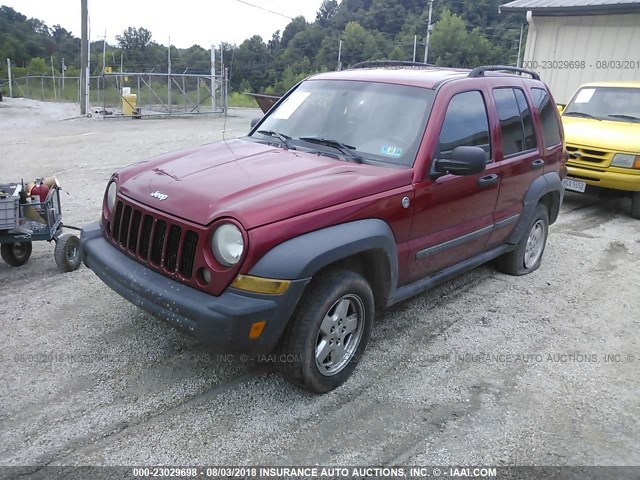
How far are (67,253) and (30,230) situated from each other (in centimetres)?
39

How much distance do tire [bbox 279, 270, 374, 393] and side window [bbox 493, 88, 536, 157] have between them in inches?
84.4

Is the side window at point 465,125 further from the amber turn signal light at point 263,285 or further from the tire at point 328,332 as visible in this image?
the amber turn signal light at point 263,285

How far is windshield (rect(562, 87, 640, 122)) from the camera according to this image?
9023 millimetres

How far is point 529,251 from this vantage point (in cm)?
577

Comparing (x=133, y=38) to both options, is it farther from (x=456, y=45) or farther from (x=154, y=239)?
(x=154, y=239)

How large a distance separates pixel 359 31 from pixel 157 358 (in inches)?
1761

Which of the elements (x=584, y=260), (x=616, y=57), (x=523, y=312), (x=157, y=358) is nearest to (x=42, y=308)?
(x=157, y=358)

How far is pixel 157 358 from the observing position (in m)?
3.80

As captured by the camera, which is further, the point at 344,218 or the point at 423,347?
the point at 423,347

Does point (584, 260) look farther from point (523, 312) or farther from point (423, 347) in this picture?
point (423, 347)

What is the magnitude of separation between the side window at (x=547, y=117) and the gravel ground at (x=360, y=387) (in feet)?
4.68

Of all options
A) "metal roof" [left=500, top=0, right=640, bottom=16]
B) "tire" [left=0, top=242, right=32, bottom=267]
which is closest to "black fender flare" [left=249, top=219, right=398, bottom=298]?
"tire" [left=0, top=242, right=32, bottom=267]

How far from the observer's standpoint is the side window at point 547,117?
5.42 meters

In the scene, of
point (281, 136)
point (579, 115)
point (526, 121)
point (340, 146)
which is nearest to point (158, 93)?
point (579, 115)
